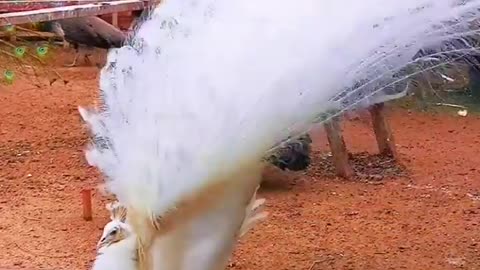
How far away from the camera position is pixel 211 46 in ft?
5.50

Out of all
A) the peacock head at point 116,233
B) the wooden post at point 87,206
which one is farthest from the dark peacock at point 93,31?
the peacock head at point 116,233

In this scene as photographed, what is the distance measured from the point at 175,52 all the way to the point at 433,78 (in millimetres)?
571

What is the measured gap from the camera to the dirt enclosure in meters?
3.92

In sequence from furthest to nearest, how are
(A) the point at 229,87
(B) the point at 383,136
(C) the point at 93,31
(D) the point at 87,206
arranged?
(C) the point at 93,31 < (B) the point at 383,136 < (D) the point at 87,206 < (A) the point at 229,87

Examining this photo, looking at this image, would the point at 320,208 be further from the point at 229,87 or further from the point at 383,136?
the point at 229,87

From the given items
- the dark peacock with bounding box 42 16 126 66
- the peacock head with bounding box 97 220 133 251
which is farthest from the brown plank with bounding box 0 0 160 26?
the peacock head with bounding box 97 220 133 251

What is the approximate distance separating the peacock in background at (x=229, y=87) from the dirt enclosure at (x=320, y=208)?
159 centimetres

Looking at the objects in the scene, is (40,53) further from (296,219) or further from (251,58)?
(251,58)

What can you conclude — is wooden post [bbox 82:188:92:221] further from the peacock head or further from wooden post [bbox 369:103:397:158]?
the peacock head

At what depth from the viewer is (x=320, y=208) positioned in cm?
461

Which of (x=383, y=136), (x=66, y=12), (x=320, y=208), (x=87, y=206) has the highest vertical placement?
(x=66, y=12)

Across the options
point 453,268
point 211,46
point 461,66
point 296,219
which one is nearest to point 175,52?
point 211,46

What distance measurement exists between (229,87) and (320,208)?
3.04 meters

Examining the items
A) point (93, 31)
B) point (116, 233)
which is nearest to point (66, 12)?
point (93, 31)
